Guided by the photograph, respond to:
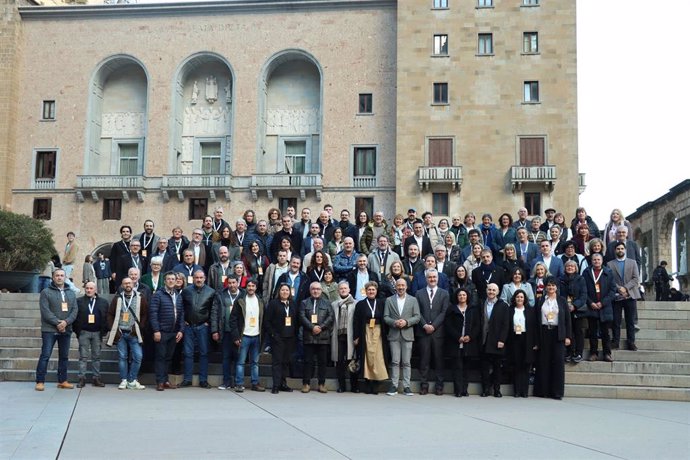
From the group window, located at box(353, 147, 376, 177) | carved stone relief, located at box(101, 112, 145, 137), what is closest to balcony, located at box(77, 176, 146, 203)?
carved stone relief, located at box(101, 112, 145, 137)

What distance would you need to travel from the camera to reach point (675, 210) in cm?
4688

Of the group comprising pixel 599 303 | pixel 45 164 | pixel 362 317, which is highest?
pixel 45 164

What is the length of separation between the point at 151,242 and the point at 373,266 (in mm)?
4893

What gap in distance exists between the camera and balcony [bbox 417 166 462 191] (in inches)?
1508

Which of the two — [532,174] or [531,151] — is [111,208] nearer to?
[532,174]

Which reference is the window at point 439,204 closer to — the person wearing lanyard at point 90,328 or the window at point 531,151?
the window at point 531,151

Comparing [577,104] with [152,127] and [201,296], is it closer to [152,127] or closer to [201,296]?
[152,127]

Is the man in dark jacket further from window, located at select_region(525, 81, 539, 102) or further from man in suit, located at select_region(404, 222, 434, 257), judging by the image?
window, located at select_region(525, 81, 539, 102)

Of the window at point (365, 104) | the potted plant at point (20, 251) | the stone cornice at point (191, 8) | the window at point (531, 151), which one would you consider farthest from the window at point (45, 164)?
the window at point (531, 151)

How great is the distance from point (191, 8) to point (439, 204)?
1676 cm

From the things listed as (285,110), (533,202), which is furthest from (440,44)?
(533,202)

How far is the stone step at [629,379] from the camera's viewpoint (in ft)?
46.5

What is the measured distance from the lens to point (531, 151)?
38.5 meters

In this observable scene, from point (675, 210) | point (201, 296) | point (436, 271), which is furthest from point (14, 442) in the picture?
point (675, 210)
